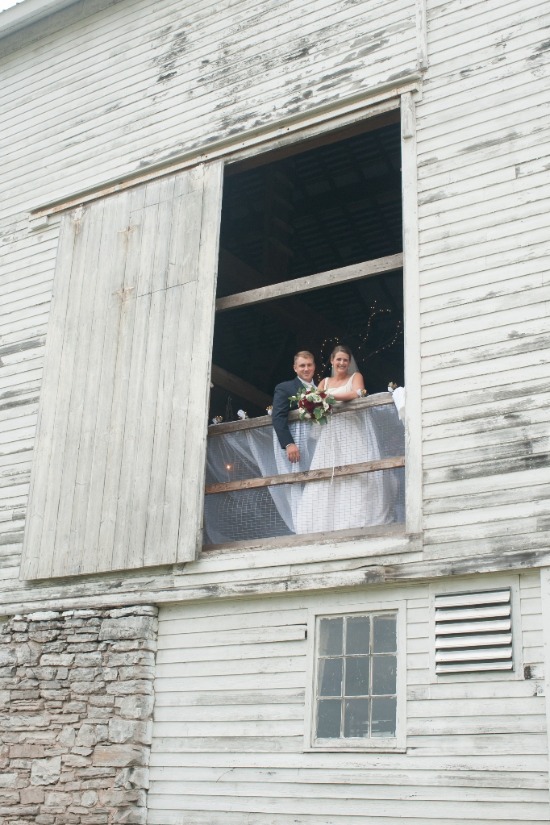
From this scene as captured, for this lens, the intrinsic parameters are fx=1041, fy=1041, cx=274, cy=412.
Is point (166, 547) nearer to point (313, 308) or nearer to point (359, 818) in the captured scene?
point (359, 818)

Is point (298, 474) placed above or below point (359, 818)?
above

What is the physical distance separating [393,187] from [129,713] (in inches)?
345

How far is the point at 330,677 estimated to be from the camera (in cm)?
877

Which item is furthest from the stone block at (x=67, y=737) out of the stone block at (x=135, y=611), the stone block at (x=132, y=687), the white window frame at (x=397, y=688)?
the white window frame at (x=397, y=688)

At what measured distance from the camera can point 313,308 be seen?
16328 mm

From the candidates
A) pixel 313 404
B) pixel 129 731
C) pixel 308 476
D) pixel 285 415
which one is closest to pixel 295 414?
pixel 285 415

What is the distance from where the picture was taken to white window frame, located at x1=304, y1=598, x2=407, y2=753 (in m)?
8.26

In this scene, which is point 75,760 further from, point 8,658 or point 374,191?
point 374,191

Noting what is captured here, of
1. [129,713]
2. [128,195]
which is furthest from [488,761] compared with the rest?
[128,195]

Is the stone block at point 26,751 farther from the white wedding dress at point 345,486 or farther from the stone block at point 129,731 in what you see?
the white wedding dress at point 345,486

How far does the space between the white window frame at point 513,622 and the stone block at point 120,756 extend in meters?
2.82

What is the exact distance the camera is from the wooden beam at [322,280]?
995 centimetres

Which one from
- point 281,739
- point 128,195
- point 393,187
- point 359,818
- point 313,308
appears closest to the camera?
point 359,818

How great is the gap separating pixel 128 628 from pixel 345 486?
2475 millimetres
